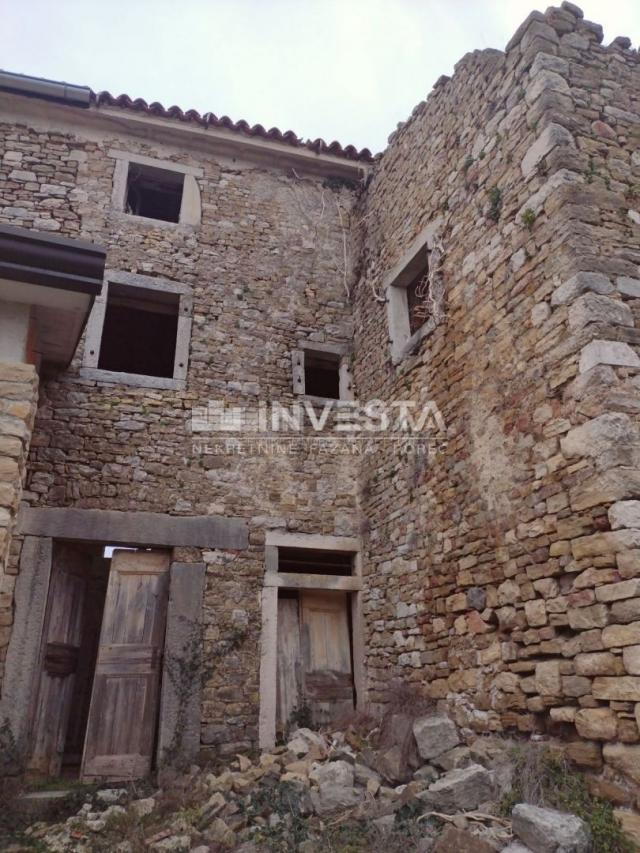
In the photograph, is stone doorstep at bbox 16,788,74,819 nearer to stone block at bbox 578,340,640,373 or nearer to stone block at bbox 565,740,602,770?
stone block at bbox 565,740,602,770

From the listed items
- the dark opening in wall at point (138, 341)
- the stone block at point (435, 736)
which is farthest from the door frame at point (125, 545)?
the dark opening in wall at point (138, 341)

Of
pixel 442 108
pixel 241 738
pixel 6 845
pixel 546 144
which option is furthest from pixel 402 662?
pixel 442 108

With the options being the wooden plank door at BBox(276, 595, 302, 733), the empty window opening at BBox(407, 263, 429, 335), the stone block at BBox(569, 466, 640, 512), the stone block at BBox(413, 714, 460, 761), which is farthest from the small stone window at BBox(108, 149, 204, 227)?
the stone block at BBox(413, 714, 460, 761)

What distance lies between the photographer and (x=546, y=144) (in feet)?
14.2

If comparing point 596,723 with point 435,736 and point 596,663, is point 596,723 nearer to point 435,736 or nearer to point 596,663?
point 596,663

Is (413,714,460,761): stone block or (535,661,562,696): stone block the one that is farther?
(413,714,460,761): stone block

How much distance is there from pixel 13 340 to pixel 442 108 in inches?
181

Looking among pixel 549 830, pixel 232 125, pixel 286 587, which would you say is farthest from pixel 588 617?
pixel 232 125

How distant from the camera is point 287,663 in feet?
20.0

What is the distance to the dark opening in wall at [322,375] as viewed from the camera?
→ 756 cm

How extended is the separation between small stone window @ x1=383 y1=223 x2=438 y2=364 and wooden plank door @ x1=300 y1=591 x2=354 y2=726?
268 cm

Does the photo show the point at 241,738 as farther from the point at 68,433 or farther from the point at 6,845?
the point at 68,433

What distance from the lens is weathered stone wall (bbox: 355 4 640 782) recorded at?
345 cm

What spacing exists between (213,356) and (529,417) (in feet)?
12.4
